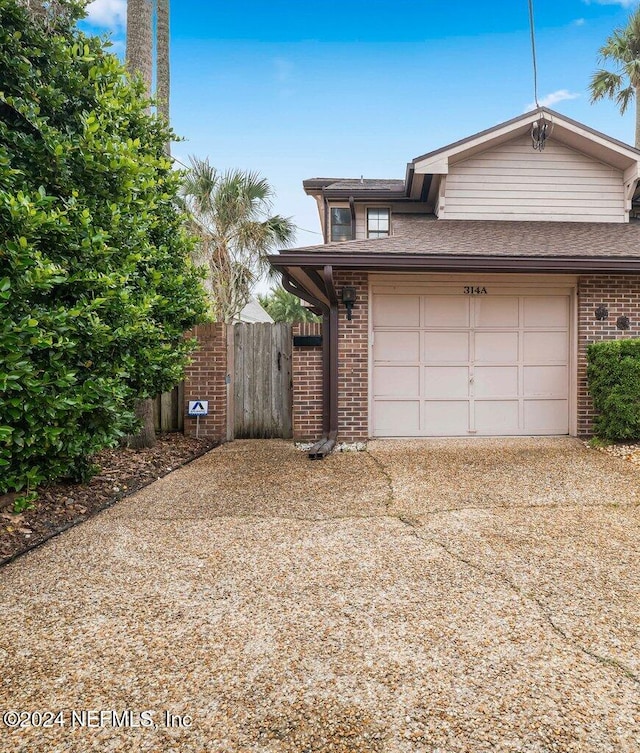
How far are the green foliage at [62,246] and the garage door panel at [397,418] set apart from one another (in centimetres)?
356

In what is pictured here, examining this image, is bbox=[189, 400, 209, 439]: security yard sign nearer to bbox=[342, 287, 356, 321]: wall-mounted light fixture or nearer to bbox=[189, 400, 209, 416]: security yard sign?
bbox=[189, 400, 209, 416]: security yard sign

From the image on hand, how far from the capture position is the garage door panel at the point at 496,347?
639 centimetres

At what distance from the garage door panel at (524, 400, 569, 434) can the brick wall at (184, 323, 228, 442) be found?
4.48 m

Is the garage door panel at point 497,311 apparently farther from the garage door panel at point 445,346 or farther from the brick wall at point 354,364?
the brick wall at point 354,364

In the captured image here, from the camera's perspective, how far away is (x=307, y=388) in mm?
6242

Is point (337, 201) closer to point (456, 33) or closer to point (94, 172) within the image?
point (94, 172)

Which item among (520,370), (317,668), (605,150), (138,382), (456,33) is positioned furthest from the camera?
(456,33)

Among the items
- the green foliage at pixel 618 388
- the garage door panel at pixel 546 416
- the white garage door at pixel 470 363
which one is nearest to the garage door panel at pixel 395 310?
the white garage door at pixel 470 363

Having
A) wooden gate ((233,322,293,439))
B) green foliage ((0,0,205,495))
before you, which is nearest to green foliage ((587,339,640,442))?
wooden gate ((233,322,293,439))

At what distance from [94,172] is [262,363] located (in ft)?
11.8

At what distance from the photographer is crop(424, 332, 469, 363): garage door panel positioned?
6367 mm

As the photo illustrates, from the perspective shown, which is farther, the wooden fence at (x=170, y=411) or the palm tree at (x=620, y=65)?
the palm tree at (x=620, y=65)

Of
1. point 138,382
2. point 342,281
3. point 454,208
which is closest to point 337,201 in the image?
point 454,208

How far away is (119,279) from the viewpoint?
3438 mm
